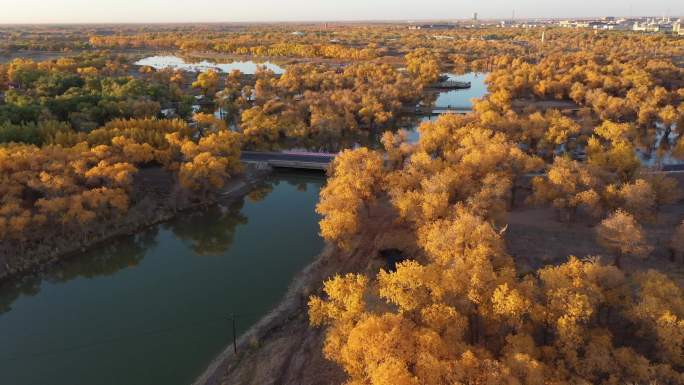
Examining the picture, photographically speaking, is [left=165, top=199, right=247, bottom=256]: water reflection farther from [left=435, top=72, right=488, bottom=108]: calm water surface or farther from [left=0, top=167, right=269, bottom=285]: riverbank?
[left=435, top=72, right=488, bottom=108]: calm water surface

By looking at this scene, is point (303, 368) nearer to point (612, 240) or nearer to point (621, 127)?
point (612, 240)

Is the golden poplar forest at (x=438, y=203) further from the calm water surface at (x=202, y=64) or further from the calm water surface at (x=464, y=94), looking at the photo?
the calm water surface at (x=202, y=64)

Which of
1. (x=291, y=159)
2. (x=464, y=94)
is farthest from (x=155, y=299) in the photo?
(x=464, y=94)

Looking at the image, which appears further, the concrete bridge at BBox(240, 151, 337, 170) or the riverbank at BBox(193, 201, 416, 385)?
the concrete bridge at BBox(240, 151, 337, 170)

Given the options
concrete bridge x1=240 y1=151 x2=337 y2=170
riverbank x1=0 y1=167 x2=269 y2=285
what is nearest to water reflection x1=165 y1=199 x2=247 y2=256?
riverbank x1=0 y1=167 x2=269 y2=285

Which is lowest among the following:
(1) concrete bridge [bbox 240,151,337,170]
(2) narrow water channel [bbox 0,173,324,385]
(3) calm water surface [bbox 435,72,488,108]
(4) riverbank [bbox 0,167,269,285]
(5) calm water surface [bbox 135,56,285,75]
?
(2) narrow water channel [bbox 0,173,324,385]

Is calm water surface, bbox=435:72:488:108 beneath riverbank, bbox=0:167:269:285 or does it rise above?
above
